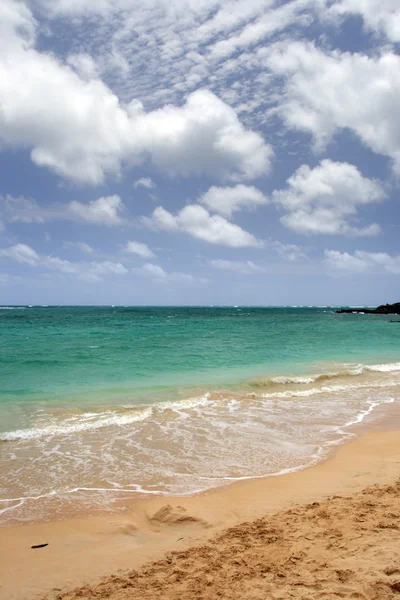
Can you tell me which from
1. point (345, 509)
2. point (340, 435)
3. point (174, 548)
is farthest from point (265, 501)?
point (340, 435)

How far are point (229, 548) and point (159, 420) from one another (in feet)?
20.9

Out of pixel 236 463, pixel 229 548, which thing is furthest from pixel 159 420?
pixel 229 548

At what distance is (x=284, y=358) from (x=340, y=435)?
1358 cm

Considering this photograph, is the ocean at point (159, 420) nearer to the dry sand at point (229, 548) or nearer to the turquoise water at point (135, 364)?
the turquoise water at point (135, 364)

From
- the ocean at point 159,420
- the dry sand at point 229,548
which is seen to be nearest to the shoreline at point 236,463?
the ocean at point 159,420

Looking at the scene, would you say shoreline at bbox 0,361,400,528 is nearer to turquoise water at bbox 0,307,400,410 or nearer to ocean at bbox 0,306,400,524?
ocean at bbox 0,306,400,524

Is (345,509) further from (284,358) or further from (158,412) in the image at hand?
(284,358)

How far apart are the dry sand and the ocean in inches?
25.6

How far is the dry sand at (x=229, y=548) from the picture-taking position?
385cm

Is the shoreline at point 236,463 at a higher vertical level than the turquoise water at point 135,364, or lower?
lower

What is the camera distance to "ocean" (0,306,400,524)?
6883mm

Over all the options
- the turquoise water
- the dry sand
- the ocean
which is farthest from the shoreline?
the turquoise water

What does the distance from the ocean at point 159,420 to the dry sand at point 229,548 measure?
0.65 meters

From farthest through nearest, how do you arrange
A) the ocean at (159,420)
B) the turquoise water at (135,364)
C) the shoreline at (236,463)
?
1. the turquoise water at (135,364)
2. the ocean at (159,420)
3. the shoreline at (236,463)
